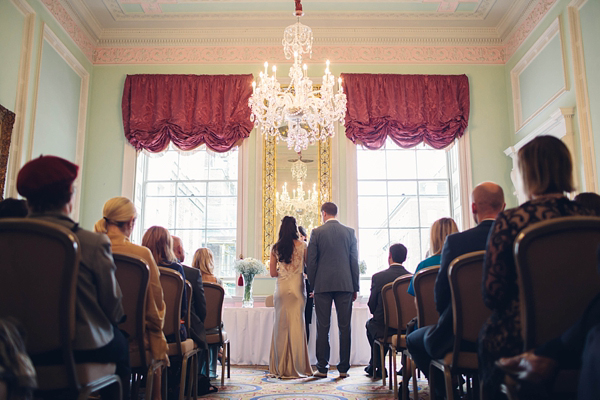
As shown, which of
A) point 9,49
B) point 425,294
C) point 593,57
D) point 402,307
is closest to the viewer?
point 425,294

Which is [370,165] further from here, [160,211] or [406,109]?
[160,211]

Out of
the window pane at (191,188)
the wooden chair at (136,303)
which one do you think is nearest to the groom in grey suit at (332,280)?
the wooden chair at (136,303)

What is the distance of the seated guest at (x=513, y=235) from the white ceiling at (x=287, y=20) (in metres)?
5.37

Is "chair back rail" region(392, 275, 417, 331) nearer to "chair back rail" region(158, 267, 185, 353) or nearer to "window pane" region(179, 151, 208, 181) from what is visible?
"chair back rail" region(158, 267, 185, 353)

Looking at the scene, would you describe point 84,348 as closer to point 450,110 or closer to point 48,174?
point 48,174

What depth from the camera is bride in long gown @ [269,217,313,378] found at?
450 centimetres

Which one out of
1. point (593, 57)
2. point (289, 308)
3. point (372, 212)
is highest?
point (593, 57)

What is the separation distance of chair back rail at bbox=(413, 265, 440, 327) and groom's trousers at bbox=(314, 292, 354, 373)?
1.93 meters

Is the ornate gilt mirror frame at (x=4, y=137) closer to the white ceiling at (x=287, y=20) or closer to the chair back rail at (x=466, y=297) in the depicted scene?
the white ceiling at (x=287, y=20)

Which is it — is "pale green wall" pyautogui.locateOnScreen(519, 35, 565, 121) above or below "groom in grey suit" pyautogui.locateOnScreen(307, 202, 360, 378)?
above

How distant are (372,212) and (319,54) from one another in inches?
90.8

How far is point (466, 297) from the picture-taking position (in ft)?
6.74

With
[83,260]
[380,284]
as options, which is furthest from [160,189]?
[83,260]

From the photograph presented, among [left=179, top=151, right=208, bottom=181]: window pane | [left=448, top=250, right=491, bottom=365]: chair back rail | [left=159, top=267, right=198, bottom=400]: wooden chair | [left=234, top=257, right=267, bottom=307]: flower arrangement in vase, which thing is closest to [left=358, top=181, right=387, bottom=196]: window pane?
[left=234, top=257, right=267, bottom=307]: flower arrangement in vase
